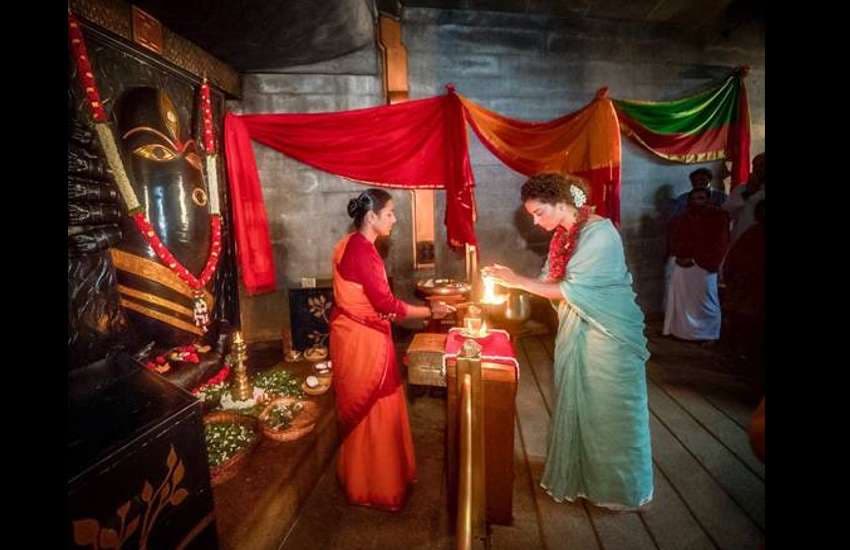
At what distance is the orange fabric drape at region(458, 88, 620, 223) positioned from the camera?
4754 mm

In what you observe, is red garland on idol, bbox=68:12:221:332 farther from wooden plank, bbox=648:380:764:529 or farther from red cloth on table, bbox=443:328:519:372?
wooden plank, bbox=648:380:764:529

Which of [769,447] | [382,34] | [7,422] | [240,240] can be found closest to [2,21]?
[7,422]

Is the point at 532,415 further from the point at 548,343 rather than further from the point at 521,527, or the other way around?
the point at 548,343

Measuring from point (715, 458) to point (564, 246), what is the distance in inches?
94.9

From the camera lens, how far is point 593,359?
2.64 metres

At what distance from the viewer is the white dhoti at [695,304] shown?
19.4 ft

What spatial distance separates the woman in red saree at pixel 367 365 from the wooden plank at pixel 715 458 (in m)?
2.56

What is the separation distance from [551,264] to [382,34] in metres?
4.57

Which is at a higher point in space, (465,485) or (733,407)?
(465,485)

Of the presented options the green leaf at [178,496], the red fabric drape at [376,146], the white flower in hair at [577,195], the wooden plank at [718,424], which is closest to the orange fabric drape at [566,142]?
the red fabric drape at [376,146]

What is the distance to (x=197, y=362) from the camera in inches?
149

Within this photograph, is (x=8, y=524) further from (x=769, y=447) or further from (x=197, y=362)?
(x=197, y=362)

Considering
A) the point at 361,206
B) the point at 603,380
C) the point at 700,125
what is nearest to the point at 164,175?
the point at 361,206

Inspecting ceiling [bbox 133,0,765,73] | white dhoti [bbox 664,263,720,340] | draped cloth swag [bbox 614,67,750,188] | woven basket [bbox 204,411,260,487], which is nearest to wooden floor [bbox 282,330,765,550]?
woven basket [bbox 204,411,260,487]
